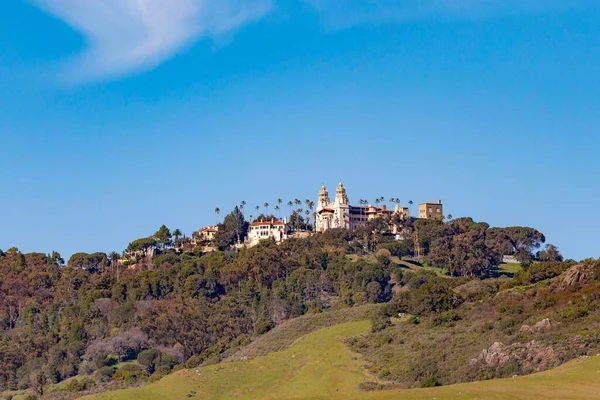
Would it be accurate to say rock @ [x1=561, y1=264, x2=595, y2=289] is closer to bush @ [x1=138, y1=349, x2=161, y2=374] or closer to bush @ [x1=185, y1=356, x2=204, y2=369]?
bush @ [x1=185, y1=356, x2=204, y2=369]

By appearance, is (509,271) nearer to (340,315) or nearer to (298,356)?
(340,315)

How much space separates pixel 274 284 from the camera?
14975 cm

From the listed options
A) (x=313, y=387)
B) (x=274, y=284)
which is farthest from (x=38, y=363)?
(x=313, y=387)

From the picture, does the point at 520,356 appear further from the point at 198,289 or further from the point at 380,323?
the point at 198,289

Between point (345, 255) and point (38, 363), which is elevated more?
point (345, 255)

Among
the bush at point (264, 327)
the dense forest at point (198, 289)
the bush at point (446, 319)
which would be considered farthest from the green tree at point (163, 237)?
the bush at point (446, 319)

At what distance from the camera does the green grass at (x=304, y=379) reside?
5478cm

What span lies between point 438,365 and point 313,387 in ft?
30.3

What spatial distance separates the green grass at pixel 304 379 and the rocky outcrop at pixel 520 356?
13.9 feet

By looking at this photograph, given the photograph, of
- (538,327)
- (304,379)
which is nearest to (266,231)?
(304,379)

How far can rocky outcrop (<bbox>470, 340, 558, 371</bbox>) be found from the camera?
66.2 metres

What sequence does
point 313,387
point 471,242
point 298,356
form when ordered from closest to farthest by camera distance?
point 313,387, point 298,356, point 471,242

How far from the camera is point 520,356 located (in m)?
68.8

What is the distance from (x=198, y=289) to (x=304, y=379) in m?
77.8
